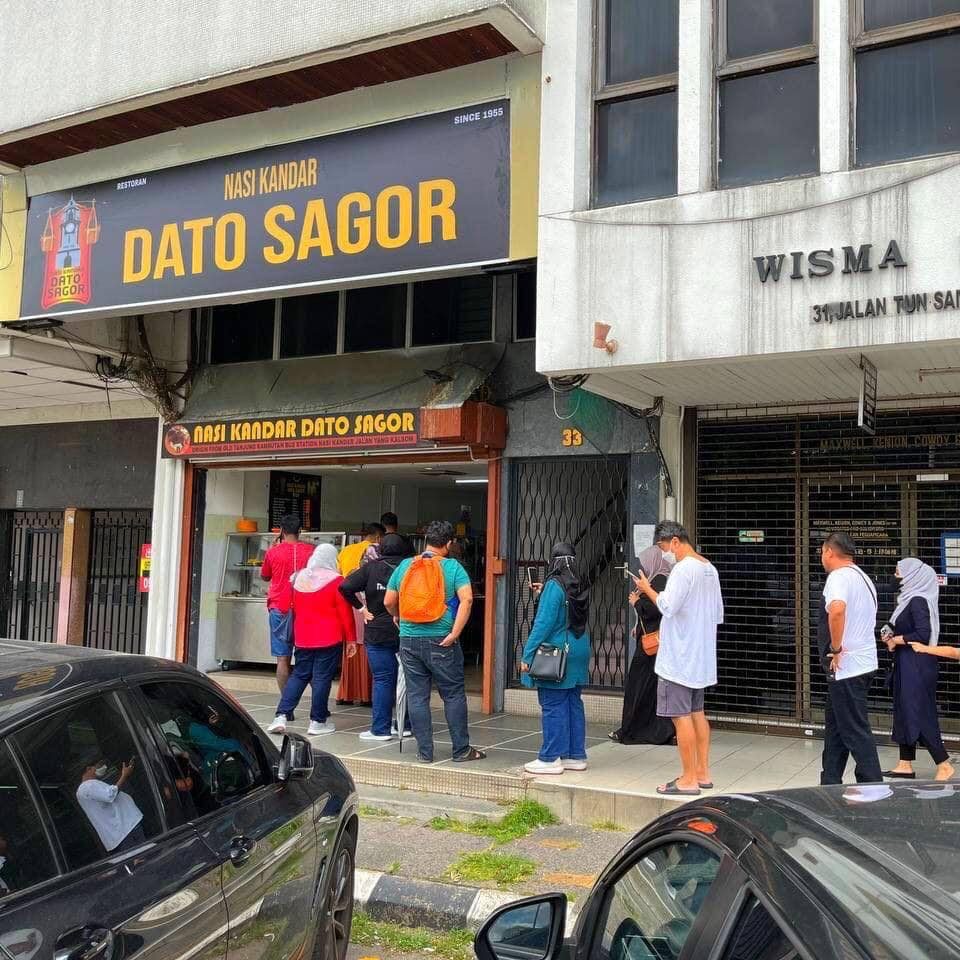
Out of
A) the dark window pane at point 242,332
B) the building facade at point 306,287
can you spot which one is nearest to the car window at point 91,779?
the building facade at point 306,287

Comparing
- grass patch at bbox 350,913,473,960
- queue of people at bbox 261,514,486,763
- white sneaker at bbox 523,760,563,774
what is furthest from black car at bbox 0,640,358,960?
queue of people at bbox 261,514,486,763

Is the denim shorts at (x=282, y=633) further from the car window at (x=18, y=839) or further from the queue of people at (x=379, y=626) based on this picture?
the car window at (x=18, y=839)

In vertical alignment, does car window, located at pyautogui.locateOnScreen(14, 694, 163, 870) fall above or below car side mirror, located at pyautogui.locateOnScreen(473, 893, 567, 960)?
above

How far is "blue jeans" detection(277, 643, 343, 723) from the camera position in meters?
9.02

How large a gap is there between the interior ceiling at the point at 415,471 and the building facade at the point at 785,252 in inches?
136

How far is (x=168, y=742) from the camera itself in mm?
3166

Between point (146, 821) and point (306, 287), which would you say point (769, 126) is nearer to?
point (306, 287)

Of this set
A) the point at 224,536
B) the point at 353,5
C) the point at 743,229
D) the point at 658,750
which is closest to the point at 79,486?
the point at 224,536

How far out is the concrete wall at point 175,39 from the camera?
25.4ft

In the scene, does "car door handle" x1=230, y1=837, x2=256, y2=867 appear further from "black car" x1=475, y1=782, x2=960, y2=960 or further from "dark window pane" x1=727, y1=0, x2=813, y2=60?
"dark window pane" x1=727, y1=0, x2=813, y2=60

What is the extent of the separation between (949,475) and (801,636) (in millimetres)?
1875

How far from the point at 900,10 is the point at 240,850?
6642mm

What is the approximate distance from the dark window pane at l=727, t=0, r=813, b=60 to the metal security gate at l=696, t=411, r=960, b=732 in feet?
10.8

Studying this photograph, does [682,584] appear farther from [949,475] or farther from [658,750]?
[949,475]
